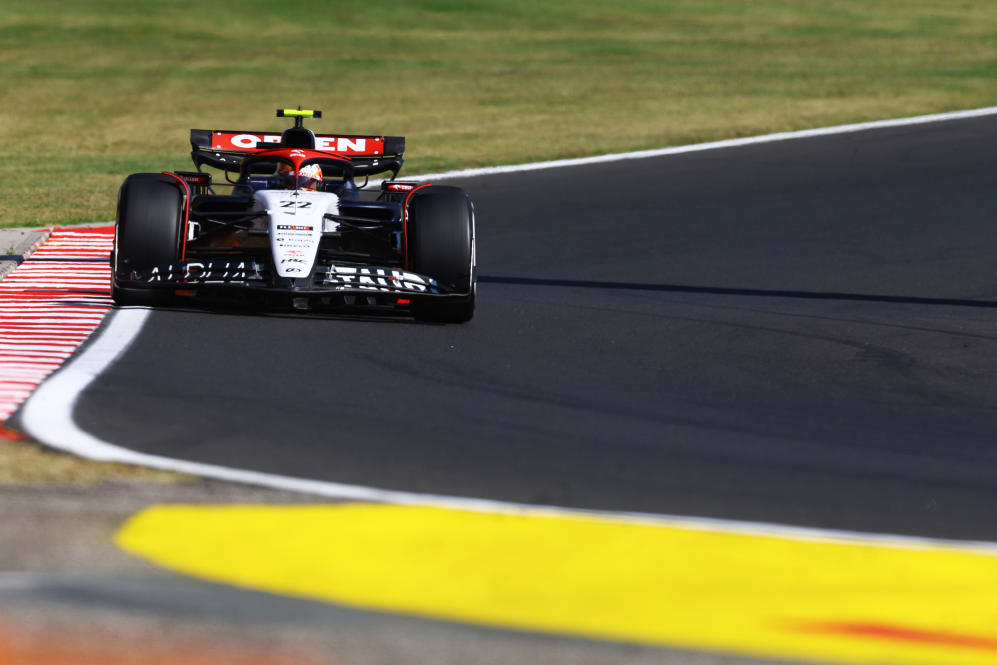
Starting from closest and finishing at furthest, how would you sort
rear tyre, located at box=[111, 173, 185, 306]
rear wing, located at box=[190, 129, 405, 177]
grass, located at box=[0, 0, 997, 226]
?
rear tyre, located at box=[111, 173, 185, 306]
rear wing, located at box=[190, 129, 405, 177]
grass, located at box=[0, 0, 997, 226]

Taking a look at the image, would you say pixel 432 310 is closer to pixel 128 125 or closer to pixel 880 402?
pixel 880 402

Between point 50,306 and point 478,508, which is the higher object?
point 478,508

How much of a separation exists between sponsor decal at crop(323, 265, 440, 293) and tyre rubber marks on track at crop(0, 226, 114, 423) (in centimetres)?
140

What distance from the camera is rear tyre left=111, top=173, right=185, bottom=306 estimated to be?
32.1 feet

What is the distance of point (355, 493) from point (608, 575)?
3.84 ft

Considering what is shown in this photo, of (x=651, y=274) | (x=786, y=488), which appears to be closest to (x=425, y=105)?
(x=651, y=274)

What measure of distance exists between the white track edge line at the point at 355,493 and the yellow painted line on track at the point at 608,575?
6 centimetres

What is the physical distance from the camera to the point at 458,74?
99.9 ft

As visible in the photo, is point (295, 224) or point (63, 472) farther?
point (295, 224)

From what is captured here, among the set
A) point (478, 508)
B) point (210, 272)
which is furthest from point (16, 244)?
point (478, 508)

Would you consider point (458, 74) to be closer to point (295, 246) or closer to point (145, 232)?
point (145, 232)

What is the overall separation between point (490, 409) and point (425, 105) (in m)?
19.5

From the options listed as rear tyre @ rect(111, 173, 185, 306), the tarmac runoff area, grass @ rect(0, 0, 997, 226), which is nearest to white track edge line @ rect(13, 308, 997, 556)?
rear tyre @ rect(111, 173, 185, 306)

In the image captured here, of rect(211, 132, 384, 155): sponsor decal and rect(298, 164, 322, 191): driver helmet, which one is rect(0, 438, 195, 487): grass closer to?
rect(298, 164, 322, 191): driver helmet
